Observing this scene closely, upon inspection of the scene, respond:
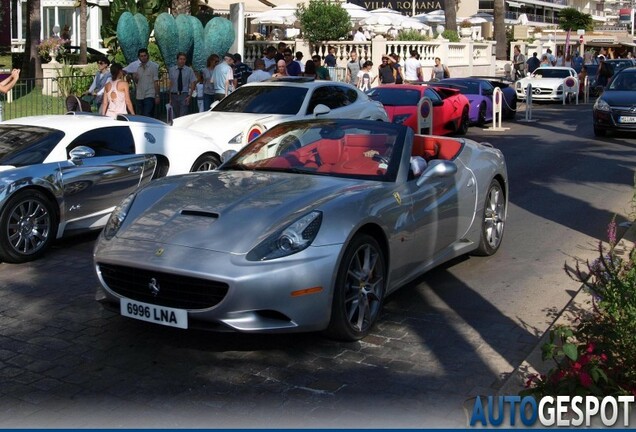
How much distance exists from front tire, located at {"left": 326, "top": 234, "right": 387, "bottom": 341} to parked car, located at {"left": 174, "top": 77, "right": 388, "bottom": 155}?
259 inches

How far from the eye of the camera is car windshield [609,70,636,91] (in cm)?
2160

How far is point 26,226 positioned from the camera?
894 centimetres

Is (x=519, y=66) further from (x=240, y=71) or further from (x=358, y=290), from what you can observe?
(x=358, y=290)

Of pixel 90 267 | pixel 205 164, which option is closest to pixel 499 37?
pixel 205 164

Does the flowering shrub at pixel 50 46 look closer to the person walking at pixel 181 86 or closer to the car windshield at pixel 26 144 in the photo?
the person walking at pixel 181 86

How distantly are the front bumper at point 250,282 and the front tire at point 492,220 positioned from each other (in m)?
3.07

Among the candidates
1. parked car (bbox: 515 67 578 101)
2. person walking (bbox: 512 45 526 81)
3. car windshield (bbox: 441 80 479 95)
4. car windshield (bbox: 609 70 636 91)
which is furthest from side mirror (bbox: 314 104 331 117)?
person walking (bbox: 512 45 526 81)

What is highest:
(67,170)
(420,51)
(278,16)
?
(278,16)

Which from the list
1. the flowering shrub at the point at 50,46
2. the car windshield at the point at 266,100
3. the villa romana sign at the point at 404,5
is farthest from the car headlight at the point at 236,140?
the villa romana sign at the point at 404,5

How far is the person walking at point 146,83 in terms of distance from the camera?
58.7 ft

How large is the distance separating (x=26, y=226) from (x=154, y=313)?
349cm

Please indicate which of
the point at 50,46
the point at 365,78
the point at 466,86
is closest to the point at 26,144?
the point at 466,86

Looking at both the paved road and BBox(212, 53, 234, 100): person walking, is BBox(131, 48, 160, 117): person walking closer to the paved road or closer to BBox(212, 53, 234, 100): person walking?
BBox(212, 53, 234, 100): person walking

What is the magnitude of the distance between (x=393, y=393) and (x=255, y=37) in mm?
34636
